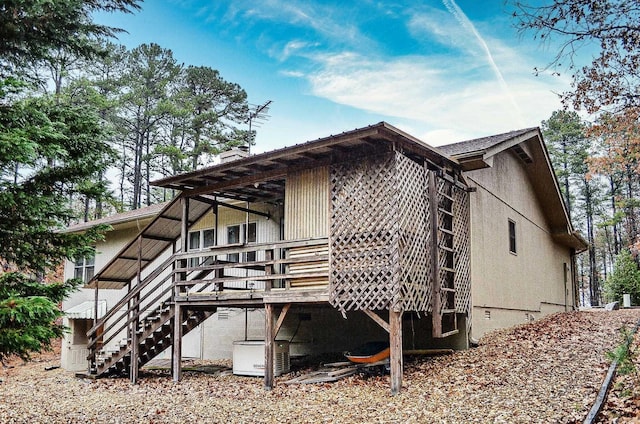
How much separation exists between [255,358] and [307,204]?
398cm

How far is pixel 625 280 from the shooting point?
2933 centimetres

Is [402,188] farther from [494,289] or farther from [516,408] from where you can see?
[494,289]

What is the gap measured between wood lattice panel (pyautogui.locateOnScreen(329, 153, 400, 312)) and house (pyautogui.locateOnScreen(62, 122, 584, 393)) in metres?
0.02

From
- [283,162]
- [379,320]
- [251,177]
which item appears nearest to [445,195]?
[379,320]

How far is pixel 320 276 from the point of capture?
10391 mm

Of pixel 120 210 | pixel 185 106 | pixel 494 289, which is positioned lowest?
pixel 494 289

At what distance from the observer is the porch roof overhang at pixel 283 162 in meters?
9.73

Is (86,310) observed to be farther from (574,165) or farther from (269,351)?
(574,165)

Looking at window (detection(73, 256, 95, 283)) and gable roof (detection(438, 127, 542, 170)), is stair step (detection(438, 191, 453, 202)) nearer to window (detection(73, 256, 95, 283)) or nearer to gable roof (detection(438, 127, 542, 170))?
gable roof (detection(438, 127, 542, 170))

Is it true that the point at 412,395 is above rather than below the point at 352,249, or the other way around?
below

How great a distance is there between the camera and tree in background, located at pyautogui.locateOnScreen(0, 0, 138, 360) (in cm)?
654

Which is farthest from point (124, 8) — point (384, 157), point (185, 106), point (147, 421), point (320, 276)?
point (185, 106)

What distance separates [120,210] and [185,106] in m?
7.07

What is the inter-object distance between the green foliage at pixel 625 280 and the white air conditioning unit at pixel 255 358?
24076 millimetres
